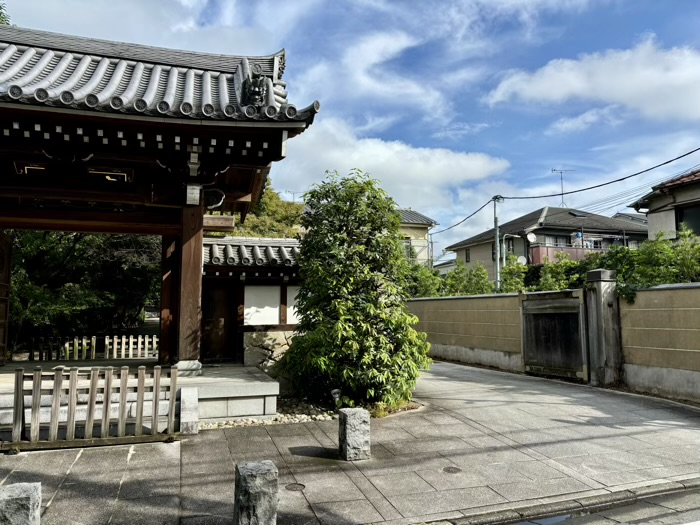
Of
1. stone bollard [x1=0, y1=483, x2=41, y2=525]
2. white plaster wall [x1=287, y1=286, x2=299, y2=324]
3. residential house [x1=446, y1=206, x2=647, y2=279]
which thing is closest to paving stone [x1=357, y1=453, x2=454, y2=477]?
stone bollard [x1=0, y1=483, x2=41, y2=525]

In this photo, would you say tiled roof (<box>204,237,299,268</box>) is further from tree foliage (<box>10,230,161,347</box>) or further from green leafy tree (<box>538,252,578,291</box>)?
green leafy tree (<box>538,252,578,291</box>)

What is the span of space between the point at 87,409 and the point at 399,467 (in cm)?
387

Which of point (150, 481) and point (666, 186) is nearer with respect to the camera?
point (150, 481)

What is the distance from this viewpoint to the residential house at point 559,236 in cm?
2978

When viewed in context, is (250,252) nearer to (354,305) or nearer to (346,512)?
(354,305)

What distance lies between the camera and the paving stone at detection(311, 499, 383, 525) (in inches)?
158

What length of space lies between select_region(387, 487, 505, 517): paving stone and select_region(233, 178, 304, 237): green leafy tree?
20020 millimetres

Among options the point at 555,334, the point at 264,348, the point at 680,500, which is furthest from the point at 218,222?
the point at 555,334

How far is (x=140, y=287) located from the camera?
62.3 feet

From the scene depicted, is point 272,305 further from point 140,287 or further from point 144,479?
point 140,287

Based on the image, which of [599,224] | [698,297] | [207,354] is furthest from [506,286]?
[599,224]

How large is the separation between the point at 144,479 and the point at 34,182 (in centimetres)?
495

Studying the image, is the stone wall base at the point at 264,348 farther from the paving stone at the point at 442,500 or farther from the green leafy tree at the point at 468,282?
the green leafy tree at the point at 468,282

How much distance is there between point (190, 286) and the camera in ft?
24.6
